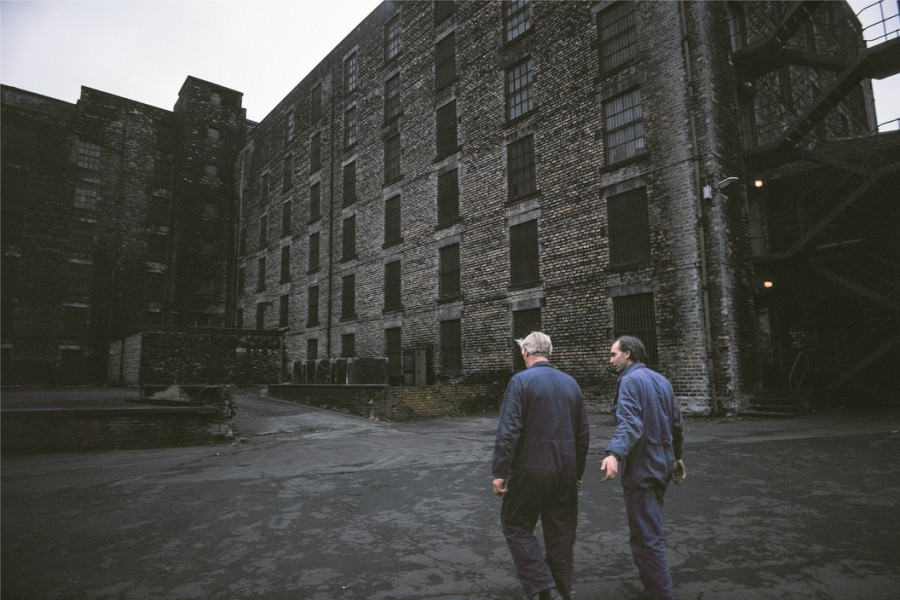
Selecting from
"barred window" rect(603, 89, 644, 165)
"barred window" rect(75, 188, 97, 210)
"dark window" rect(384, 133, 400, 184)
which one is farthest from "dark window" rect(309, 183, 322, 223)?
"barred window" rect(603, 89, 644, 165)

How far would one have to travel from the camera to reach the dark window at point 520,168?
52.0 feet

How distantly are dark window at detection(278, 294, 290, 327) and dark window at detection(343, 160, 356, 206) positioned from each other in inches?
287

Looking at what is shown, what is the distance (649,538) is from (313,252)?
25.2 meters

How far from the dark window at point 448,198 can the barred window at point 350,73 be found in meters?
9.31

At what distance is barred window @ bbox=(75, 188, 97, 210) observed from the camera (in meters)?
29.0

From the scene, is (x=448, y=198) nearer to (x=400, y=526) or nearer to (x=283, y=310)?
(x=283, y=310)

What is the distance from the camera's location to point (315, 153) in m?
27.1

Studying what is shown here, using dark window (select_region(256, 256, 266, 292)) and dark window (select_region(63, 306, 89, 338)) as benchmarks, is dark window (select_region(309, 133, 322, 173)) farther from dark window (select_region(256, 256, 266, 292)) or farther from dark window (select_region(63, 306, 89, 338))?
dark window (select_region(63, 306, 89, 338))

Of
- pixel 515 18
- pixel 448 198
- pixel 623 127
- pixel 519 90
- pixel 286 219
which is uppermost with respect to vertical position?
pixel 515 18

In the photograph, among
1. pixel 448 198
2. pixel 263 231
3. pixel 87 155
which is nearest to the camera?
pixel 448 198

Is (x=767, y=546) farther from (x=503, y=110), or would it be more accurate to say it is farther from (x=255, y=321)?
(x=255, y=321)

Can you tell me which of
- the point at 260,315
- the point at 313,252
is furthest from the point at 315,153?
the point at 260,315

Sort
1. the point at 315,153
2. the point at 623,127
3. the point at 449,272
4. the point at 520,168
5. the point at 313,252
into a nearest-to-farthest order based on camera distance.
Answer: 1. the point at 623,127
2. the point at 520,168
3. the point at 449,272
4. the point at 313,252
5. the point at 315,153

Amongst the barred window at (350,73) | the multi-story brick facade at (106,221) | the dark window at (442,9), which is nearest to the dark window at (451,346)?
the dark window at (442,9)
